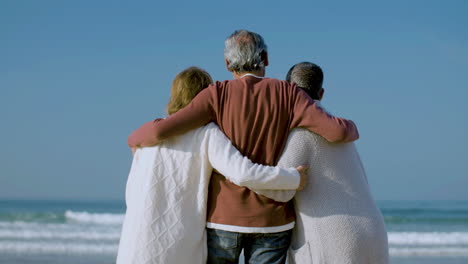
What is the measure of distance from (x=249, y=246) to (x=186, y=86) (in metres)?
0.81

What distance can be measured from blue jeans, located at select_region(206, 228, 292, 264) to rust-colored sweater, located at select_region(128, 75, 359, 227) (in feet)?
0.21

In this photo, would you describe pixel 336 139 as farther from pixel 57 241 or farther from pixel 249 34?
pixel 57 241

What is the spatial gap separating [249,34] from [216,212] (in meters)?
0.84

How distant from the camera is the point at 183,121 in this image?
2492mm

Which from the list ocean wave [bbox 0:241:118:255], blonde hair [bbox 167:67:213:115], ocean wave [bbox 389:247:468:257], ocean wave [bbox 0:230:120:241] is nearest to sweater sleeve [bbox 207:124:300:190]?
blonde hair [bbox 167:67:213:115]

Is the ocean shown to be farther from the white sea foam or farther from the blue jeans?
the blue jeans

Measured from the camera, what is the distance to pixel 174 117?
2.50 meters

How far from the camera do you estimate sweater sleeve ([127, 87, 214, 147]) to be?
249 cm

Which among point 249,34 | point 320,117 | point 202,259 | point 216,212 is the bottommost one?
point 202,259

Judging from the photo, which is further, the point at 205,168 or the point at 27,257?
the point at 27,257

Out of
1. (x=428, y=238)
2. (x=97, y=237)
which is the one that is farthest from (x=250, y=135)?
(x=428, y=238)

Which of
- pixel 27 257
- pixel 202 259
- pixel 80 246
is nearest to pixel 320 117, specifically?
pixel 202 259

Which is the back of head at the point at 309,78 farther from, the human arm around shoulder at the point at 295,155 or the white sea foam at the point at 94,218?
the white sea foam at the point at 94,218

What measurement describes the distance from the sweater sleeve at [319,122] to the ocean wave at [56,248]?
6.82 meters
